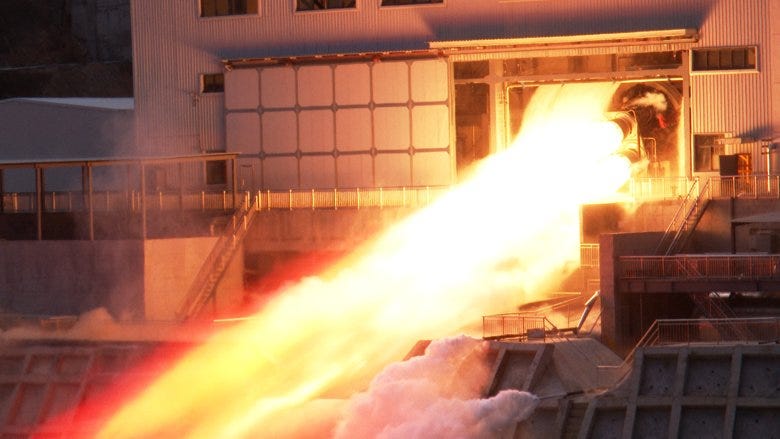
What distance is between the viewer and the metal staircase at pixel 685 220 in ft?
176

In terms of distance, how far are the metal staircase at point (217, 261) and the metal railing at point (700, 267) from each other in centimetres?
1692

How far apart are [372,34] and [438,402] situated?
924 inches

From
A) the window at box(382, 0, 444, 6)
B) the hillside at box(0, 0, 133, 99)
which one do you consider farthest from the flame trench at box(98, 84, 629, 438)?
the hillside at box(0, 0, 133, 99)

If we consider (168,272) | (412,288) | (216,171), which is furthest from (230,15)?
(412,288)

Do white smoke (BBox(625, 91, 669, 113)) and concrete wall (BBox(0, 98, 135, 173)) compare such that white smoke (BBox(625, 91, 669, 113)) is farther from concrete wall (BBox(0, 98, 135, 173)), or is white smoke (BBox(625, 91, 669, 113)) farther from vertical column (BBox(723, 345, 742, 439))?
concrete wall (BBox(0, 98, 135, 173))

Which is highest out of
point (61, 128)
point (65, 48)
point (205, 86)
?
point (65, 48)

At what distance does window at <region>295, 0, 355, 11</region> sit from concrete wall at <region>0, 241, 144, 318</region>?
13193mm

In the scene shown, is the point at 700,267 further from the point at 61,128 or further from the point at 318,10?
the point at 61,128

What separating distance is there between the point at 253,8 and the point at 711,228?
21.0 meters

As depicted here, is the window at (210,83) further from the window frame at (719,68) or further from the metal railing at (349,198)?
the window frame at (719,68)

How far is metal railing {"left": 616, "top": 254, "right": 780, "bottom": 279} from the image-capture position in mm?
47625

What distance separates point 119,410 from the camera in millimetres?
50062

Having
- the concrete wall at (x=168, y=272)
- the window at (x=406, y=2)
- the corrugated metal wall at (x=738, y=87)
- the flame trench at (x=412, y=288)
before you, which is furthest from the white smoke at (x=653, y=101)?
the concrete wall at (x=168, y=272)

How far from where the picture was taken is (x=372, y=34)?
63031 mm
